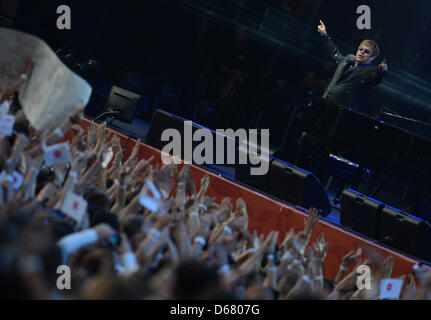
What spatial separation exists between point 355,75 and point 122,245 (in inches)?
176

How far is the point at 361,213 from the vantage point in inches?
165

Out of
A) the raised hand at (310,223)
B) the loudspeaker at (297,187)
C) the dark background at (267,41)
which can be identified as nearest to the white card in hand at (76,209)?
the raised hand at (310,223)

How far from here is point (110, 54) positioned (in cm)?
755

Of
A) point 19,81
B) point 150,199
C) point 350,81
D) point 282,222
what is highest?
point 350,81

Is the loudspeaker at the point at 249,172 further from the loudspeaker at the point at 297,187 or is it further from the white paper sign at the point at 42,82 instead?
the white paper sign at the point at 42,82

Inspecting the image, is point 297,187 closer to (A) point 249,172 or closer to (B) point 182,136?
(A) point 249,172

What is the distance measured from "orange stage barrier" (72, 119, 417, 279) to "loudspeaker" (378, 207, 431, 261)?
416 mm

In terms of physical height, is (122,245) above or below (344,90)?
below

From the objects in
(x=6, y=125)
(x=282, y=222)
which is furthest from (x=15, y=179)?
(x=282, y=222)

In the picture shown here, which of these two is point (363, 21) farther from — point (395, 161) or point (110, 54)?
point (110, 54)

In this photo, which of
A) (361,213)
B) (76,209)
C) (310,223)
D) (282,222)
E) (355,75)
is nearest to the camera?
(76,209)

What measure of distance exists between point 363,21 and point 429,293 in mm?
6033

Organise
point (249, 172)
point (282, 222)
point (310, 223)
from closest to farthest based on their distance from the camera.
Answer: point (310, 223) < point (282, 222) < point (249, 172)

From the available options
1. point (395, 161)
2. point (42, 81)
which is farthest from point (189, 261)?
point (395, 161)
